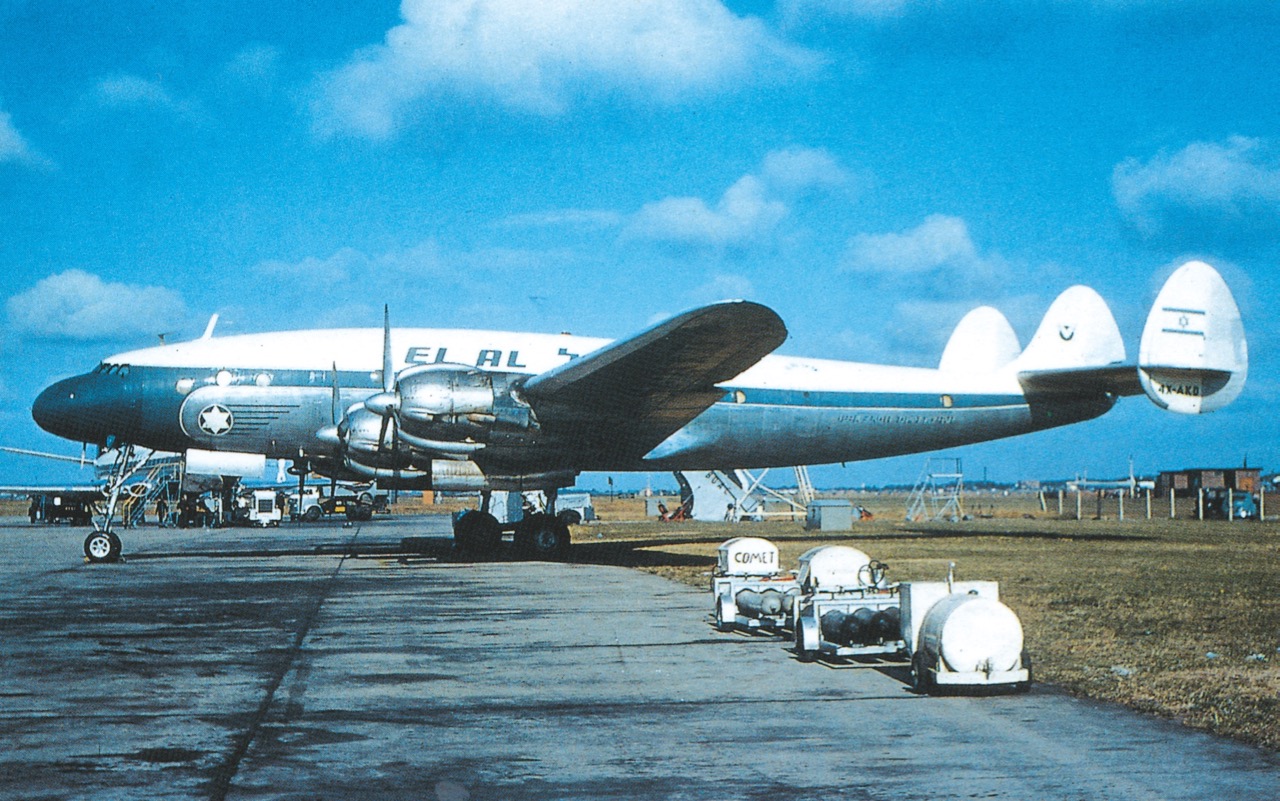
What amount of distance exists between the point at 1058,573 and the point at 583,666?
11.2 m

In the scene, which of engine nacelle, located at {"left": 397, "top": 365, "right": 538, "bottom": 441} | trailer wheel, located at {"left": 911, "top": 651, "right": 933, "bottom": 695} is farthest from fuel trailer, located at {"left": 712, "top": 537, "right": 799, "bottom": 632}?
engine nacelle, located at {"left": 397, "top": 365, "right": 538, "bottom": 441}

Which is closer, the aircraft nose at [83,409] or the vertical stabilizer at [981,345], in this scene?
the aircraft nose at [83,409]

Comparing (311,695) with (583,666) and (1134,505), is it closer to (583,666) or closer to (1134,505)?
(583,666)

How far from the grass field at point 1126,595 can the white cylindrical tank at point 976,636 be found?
2.57 feet

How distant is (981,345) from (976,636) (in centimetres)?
1941

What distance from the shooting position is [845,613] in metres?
8.91

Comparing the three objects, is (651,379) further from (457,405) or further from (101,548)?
(101,548)

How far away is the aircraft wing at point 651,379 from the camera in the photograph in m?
15.8

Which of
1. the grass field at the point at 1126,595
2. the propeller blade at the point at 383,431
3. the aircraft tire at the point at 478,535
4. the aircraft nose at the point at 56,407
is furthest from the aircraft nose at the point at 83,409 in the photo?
the grass field at the point at 1126,595

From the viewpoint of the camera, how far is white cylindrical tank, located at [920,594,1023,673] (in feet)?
23.4

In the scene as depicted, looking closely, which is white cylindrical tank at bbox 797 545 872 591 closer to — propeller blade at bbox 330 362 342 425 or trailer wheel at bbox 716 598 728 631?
trailer wheel at bbox 716 598 728 631

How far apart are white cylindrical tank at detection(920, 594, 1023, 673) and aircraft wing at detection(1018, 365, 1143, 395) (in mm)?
17962

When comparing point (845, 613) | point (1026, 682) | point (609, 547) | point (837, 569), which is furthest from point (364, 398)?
point (1026, 682)

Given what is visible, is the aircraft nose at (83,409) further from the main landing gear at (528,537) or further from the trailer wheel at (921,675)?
the trailer wheel at (921,675)
